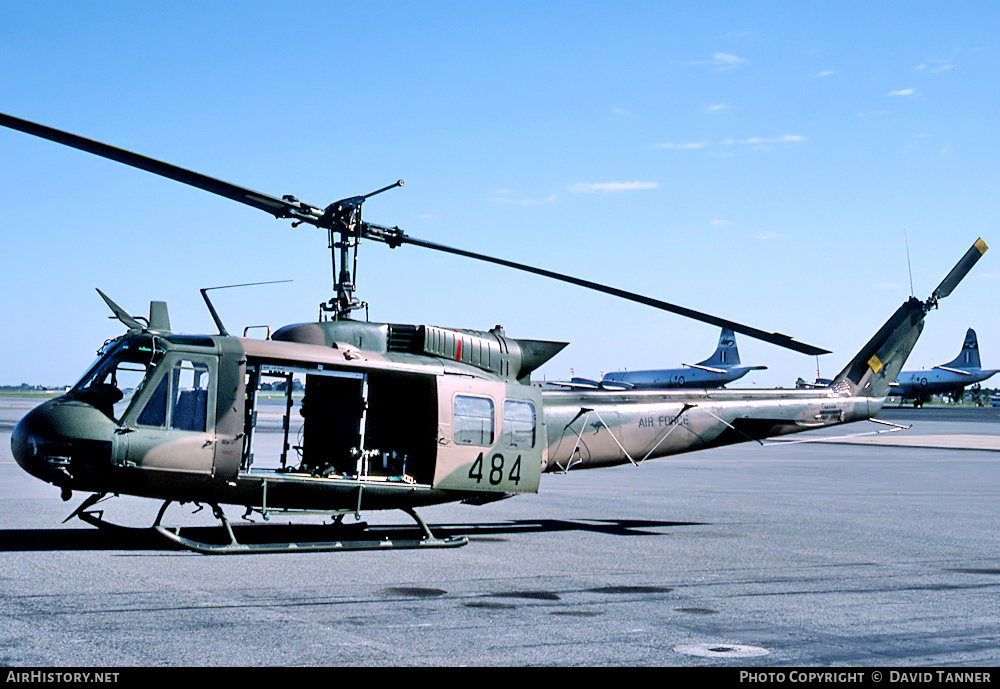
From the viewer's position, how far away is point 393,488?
44.7ft

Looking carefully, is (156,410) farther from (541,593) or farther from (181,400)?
(541,593)

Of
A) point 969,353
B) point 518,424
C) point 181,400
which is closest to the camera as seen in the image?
point 181,400

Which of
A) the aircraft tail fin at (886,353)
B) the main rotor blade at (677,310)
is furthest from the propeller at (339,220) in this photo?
the aircraft tail fin at (886,353)

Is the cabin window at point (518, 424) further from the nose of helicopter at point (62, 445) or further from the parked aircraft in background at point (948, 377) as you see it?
the parked aircraft in background at point (948, 377)

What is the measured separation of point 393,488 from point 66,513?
6.25 m

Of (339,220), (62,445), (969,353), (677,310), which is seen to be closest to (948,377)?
(969,353)

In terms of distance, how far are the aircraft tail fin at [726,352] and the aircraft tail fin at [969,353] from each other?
25.0 meters

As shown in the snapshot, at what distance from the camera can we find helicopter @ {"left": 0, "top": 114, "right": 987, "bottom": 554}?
1190 cm

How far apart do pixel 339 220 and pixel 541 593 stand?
559 cm

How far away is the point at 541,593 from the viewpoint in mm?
9930

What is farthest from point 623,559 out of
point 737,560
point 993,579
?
point 993,579

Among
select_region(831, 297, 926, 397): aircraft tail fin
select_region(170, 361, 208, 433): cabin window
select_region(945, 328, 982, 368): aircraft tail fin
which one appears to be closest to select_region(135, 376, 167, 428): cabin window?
select_region(170, 361, 208, 433): cabin window

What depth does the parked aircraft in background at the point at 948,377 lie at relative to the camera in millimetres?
107438
